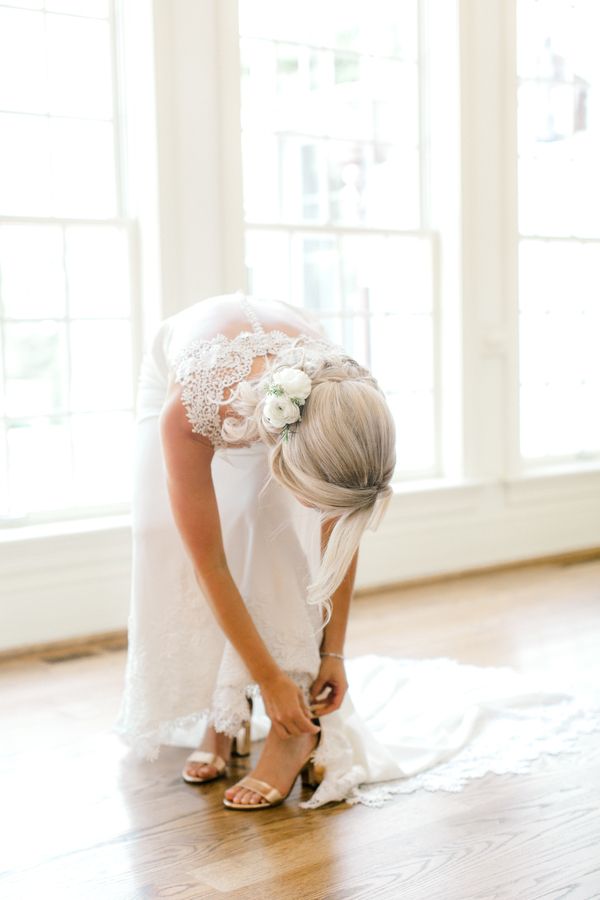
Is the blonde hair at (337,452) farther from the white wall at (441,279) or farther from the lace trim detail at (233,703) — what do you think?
the white wall at (441,279)

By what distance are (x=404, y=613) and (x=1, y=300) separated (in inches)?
80.4

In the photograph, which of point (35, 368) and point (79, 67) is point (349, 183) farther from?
point (35, 368)

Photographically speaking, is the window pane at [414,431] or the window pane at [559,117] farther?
the window pane at [559,117]

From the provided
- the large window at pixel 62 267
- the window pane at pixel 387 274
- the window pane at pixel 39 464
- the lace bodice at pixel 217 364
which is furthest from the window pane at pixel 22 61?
the lace bodice at pixel 217 364

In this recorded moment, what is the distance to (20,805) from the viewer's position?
2.68 metres

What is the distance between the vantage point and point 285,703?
258 cm

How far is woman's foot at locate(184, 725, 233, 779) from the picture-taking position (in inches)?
111

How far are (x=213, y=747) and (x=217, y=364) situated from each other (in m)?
1.02

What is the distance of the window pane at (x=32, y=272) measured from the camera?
4223 millimetres

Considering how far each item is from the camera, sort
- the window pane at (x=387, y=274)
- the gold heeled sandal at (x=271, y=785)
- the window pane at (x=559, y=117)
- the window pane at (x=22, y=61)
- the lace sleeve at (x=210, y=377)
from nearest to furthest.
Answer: the lace sleeve at (x=210, y=377) → the gold heeled sandal at (x=271, y=785) → the window pane at (x=22, y=61) → the window pane at (x=387, y=274) → the window pane at (x=559, y=117)

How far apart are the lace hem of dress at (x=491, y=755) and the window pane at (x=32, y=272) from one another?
2.30m

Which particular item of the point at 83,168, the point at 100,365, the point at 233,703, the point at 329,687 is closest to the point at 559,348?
the point at 100,365

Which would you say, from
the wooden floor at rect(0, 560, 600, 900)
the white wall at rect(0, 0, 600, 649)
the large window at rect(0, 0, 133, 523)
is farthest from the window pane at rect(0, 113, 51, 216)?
the wooden floor at rect(0, 560, 600, 900)

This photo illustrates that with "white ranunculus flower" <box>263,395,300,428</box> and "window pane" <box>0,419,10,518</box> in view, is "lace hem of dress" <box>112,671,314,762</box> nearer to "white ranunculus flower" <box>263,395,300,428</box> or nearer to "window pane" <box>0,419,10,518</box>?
"white ranunculus flower" <box>263,395,300,428</box>
